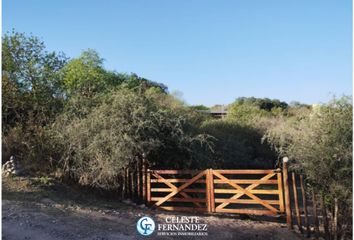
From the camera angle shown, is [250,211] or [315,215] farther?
[250,211]

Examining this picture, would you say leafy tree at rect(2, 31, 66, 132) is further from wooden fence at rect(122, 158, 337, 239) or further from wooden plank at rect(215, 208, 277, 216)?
wooden plank at rect(215, 208, 277, 216)

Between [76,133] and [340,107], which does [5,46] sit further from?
[340,107]

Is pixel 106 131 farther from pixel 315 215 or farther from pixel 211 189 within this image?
pixel 315 215

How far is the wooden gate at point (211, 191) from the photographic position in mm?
7973

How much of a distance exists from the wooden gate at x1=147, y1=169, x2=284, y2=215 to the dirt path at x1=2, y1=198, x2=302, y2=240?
1.36 ft

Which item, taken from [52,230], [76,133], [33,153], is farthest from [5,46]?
[52,230]

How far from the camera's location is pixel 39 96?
12758 millimetres

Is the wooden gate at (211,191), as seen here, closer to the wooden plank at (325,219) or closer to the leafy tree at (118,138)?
the leafy tree at (118,138)

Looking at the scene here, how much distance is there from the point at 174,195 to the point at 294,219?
2.84 m

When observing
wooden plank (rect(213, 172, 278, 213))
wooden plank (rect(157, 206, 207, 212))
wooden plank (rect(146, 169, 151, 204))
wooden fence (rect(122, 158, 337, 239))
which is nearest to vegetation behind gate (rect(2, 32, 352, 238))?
wooden fence (rect(122, 158, 337, 239))

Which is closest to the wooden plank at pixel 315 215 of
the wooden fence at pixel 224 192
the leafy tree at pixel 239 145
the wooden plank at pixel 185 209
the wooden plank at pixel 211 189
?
the wooden fence at pixel 224 192

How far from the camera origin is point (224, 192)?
8.31 m

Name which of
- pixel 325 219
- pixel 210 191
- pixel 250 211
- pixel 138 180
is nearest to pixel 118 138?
pixel 138 180

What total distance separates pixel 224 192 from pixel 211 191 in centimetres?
32
